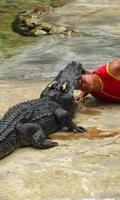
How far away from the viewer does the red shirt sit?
5539 millimetres

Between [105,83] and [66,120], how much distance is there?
Result: 784 mm

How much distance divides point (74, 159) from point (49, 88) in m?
1.22

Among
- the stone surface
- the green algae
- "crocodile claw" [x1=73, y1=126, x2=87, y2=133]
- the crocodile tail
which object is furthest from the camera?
the green algae

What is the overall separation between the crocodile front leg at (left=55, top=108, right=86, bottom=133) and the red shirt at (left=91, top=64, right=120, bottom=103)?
2.23ft

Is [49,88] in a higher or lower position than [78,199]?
higher

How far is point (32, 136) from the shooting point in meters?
4.59

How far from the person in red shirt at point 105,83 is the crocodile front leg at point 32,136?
106 cm

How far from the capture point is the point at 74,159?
4.21m

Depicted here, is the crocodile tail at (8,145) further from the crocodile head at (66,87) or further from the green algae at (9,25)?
the green algae at (9,25)

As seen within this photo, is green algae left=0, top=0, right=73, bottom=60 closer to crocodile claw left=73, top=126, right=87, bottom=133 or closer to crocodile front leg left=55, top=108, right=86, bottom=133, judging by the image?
crocodile front leg left=55, top=108, right=86, bottom=133

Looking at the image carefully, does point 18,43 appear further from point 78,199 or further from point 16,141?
point 78,199

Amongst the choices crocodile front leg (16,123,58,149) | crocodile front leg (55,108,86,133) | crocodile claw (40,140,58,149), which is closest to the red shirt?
crocodile front leg (55,108,86,133)

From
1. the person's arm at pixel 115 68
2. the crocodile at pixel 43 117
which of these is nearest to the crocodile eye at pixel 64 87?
the crocodile at pixel 43 117

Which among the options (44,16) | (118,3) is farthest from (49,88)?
(118,3)
